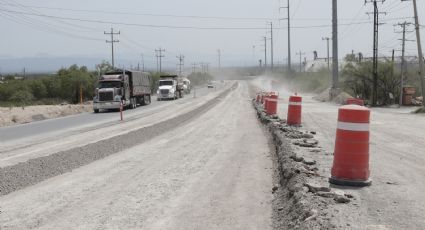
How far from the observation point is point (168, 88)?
66.8m

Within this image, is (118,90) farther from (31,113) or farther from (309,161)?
(309,161)

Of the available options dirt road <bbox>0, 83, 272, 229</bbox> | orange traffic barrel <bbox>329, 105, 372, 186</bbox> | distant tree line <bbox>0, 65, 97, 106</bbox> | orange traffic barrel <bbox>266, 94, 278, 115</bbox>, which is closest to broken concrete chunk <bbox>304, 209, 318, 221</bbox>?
dirt road <bbox>0, 83, 272, 229</bbox>

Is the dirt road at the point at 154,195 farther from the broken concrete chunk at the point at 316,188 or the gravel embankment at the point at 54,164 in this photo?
the broken concrete chunk at the point at 316,188

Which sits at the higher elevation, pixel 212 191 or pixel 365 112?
pixel 365 112

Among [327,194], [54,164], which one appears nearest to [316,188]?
[327,194]

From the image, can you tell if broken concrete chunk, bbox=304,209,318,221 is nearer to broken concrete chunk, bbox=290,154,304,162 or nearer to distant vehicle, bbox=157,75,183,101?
broken concrete chunk, bbox=290,154,304,162

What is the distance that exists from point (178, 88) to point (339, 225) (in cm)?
6544

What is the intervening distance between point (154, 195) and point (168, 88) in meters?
58.4

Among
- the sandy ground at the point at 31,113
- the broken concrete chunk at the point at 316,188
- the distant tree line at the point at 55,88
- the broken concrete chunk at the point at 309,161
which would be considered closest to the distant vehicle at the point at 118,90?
the sandy ground at the point at 31,113

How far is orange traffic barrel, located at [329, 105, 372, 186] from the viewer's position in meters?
8.27

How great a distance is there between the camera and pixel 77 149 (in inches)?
615

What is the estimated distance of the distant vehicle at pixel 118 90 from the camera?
4291 centimetres

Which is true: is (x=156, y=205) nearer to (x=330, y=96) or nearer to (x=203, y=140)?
(x=203, y=140)

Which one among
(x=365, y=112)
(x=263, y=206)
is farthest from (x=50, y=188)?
(x=365, y=112)
